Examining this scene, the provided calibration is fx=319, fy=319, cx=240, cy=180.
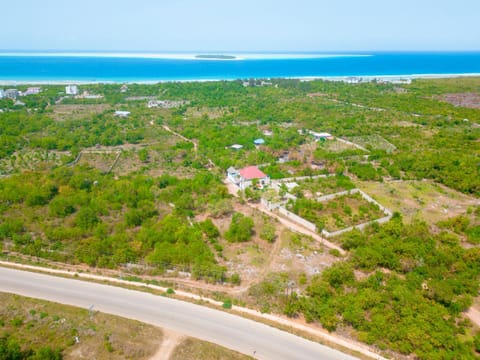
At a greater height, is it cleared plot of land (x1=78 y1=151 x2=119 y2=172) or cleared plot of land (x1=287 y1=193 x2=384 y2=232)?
cleared plot of land (x1=287 y1=193 x2=384 y2=232)

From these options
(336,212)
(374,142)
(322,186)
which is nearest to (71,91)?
(374,142)

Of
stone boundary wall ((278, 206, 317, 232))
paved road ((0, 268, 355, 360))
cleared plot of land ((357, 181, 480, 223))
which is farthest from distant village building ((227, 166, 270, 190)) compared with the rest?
paved road ((0, 268, 355, 360))

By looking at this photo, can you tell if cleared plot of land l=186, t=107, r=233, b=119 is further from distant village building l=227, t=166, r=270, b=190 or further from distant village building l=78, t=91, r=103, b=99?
distant village building l=227, t=166, r=270, b=190

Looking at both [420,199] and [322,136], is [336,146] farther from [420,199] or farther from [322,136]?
[420,199]

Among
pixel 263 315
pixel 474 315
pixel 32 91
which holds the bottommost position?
pixel 263 315

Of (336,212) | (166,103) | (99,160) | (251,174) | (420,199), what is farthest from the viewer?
(166,103)

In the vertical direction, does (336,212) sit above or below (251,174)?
below

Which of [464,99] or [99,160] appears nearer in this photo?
[99,160]
